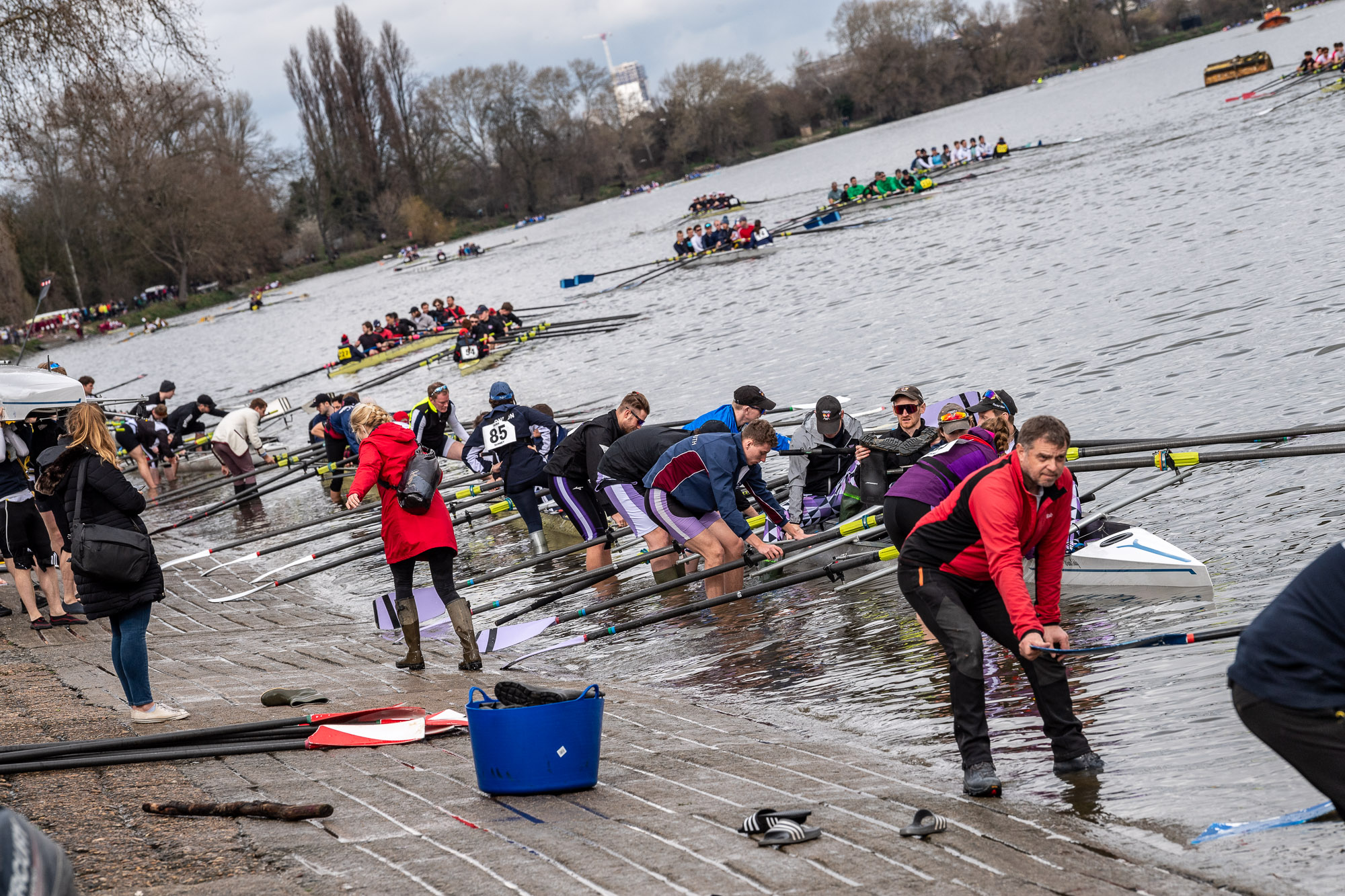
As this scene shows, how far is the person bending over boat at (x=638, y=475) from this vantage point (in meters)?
9.95

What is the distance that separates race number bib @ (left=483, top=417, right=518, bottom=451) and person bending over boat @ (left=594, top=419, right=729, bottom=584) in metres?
1.59

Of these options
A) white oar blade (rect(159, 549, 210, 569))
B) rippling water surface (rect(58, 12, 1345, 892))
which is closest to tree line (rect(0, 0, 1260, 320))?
rippling water surface (rect(58, 12, 1345, 892))

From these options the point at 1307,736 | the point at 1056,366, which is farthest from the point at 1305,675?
the point at 1056,366

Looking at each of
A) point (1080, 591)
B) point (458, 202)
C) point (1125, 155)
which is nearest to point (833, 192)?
point (1125, 155)

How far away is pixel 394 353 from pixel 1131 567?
29.0 meters

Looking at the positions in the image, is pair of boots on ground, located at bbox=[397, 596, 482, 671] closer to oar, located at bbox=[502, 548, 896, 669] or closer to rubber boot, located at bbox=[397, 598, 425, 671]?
rubber boot, located at bbox=[397, 598, 425, 671]

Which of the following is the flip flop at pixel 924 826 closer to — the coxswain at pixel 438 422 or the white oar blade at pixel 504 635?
the white oar blade at pixel 504 635

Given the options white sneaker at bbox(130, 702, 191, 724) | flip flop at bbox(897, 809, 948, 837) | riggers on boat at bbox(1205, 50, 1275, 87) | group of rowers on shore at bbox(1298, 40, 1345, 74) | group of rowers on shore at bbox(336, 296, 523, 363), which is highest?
riggers on boat at bbox(1205, 50, 1275, 87)

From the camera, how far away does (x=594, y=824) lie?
5.23 metres

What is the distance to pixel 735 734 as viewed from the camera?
22.6 feet

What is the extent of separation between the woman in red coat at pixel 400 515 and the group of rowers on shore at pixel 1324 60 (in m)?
46.6

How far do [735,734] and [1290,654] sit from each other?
3846 millimetres

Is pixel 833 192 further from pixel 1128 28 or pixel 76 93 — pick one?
pixel 1128 28

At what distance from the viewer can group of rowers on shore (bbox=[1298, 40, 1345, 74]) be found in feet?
150
